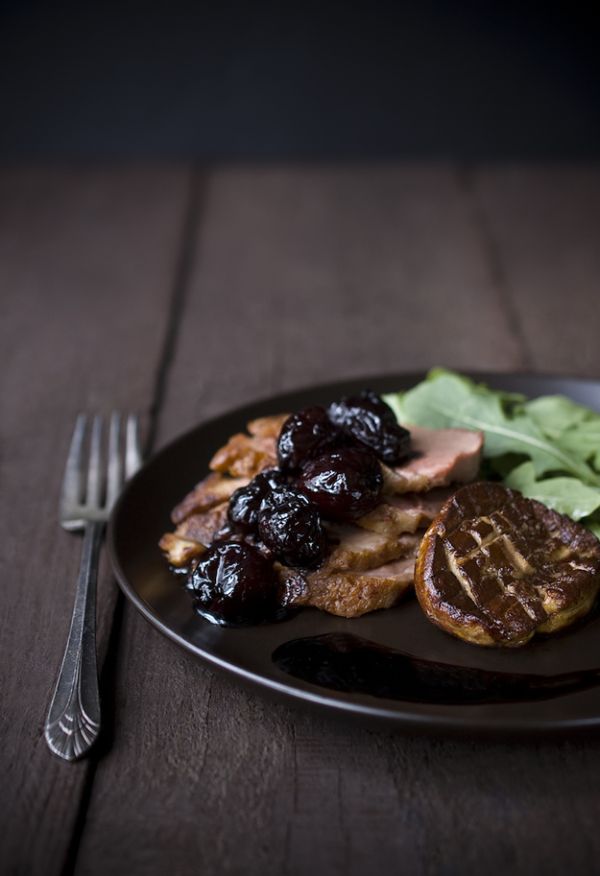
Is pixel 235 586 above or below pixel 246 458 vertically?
Result: below

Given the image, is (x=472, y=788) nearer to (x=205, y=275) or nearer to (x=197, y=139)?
(x=205, y=275)

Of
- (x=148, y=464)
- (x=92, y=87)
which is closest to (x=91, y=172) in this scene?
(x=92, y=87)

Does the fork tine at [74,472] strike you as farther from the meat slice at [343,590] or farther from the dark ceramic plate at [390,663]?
the meat slice at [343,590]

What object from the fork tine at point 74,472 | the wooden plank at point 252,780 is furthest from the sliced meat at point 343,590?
the fork tine at point 74,472

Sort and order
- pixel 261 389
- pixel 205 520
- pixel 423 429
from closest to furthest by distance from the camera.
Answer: pixel 205 520 < pixel 423 429 < pixel 261 389

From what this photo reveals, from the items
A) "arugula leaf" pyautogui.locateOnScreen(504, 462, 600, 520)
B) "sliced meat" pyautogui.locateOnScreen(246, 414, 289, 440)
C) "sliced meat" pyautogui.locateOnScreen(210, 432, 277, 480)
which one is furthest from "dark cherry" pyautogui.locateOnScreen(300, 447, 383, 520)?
"arugula leaf" pyautogui.locateOnScreen(504, 462, 600, 520)

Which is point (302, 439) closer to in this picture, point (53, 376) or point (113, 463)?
point (113, 463)

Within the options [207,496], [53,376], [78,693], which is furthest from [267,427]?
[53,376]
